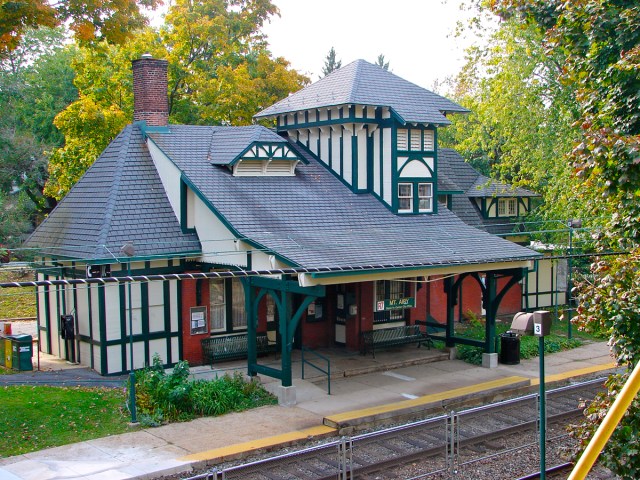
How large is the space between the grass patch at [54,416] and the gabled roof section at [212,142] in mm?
6964

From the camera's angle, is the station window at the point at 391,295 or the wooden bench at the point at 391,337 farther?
the station window at the point at 391,295

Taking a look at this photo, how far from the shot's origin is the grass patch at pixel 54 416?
13.5 meters

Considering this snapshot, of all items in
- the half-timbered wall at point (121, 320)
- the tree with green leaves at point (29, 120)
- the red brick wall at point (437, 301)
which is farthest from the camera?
the tree with green leaves at point (29, 120)

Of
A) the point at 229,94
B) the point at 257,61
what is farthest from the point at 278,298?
the point at 257,61

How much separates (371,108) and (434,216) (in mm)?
3883

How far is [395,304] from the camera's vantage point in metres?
20.8

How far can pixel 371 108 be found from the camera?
21.6 meters

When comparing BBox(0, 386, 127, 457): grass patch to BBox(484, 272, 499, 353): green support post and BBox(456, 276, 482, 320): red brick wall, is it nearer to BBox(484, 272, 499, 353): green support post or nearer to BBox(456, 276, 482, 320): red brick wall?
BBox(484, 272, 499, 353): green support post

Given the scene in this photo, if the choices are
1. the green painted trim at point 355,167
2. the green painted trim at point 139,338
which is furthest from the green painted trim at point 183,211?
the green painted trim at point 355,167

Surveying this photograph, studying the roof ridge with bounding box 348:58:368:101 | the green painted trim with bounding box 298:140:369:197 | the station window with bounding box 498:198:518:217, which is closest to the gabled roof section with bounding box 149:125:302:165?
the green painted trim with bounding box 298:140:369:197

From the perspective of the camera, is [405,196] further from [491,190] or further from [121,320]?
[121,320]

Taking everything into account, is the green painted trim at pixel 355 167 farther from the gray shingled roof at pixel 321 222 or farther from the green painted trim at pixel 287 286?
the green painted trim at pixel 287 286

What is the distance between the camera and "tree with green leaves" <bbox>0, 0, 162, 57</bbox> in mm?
16562

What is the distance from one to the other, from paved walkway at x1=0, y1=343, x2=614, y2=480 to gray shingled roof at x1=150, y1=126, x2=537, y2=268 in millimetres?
3187
